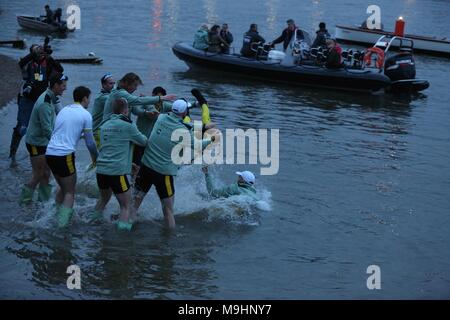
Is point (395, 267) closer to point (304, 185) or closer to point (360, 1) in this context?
point (304, 185)

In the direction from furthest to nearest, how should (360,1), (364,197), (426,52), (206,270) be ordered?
1. (360,1)
2. (426,52)
3. (364,197)
4. (206,270)

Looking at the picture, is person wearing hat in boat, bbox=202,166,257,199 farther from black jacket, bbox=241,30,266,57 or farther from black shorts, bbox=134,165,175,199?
black jacket, bbox=241,30,266,57

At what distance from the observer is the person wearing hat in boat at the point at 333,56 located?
63.7 feet

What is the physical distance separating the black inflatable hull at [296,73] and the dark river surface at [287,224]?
2.01 ft

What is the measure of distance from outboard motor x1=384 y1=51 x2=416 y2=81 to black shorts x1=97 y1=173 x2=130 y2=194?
13538 millimetres

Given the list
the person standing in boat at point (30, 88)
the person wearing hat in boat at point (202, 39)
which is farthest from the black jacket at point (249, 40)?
the person standing in boat at point (30, 88)

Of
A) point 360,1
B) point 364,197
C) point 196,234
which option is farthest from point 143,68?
point 360,1

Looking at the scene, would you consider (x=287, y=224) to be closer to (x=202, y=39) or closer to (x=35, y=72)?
(x=35, y=72)

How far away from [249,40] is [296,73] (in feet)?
5.47

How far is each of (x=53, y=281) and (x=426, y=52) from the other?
79.1ft

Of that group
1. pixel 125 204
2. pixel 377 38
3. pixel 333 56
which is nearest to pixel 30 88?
pixel 125 204

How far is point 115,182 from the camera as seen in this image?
8.23 m

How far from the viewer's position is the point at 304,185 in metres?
11.5

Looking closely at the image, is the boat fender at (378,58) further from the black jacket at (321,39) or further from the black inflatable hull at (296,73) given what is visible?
the black jacket at (321,39)
